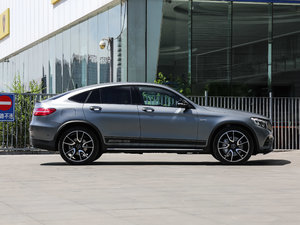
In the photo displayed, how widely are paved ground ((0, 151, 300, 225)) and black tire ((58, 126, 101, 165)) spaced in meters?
0.29

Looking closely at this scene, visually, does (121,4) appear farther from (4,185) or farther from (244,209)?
(244,209)

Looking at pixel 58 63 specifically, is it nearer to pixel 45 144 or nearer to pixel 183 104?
pixel 45 144

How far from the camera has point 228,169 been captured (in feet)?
38.6

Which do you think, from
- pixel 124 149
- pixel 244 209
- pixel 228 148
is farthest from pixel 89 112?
pixel 244 209

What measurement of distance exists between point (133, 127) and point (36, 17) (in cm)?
2468

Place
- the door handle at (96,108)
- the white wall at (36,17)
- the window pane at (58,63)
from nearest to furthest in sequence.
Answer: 1. the door handle at (96,108)
2. the white wall at (36,17)
3. the window pane at (58,63)

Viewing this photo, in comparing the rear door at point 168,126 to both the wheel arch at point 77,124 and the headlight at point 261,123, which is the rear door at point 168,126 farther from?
the headlight at point 261,123

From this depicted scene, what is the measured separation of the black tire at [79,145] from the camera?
12.3 metres

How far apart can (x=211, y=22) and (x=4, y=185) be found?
16.2 meters

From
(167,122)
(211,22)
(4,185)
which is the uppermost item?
(211,22)

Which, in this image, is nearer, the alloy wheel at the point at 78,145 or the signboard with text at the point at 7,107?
the alloy wheel at the point at 78,145

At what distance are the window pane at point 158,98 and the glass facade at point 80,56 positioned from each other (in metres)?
11.1

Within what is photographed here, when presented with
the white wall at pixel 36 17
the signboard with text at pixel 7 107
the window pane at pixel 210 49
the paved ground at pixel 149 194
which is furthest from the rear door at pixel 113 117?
the white wall at pixel 36 17

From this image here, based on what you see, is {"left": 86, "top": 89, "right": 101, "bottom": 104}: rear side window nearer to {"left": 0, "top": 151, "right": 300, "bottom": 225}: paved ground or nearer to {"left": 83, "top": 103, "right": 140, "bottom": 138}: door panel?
{"left": 83, "top": 103, "right": 140, "bottom": 138}: door panel
